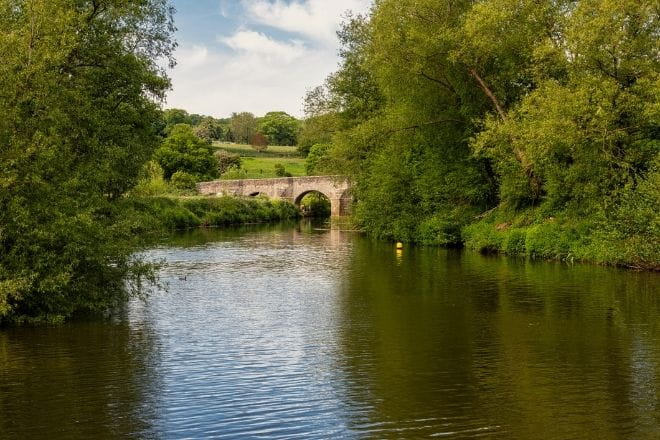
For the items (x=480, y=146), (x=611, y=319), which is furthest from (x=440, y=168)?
(x=611, y=319)

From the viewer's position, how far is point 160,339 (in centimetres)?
1524

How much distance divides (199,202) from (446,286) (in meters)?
46.2

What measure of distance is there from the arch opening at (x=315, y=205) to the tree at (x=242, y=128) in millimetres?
59302

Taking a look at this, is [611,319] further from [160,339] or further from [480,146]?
[480,146]

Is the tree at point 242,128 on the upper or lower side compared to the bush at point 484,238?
upper

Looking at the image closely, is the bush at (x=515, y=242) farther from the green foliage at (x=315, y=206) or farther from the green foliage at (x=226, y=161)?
the green foliage at (x=226, y=161)

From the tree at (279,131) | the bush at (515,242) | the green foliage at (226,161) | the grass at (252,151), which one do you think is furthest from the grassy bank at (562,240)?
the tree at (279,131)

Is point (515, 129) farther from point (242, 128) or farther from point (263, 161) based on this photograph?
point (242, 128)

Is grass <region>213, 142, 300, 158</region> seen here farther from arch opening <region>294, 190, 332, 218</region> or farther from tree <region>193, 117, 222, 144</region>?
arch opening <region>294, 190, 332, 218</region>

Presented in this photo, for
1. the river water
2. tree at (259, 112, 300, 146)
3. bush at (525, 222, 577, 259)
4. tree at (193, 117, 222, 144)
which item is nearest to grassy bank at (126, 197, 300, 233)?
bush at (525, 222, 577, 259)

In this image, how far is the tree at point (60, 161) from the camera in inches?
621

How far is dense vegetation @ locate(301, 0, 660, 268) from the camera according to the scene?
26.9 metres

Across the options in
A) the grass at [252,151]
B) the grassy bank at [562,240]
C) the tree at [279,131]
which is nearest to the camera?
the grassy bank at [562,240]

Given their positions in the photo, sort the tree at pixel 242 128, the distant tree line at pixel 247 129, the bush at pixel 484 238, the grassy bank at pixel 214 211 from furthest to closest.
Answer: the tree at pixel 242 128 → the distant tree line at pixel 247 129 → the grassy bank at pixel 214 211 → the bush at pixel 484 238
